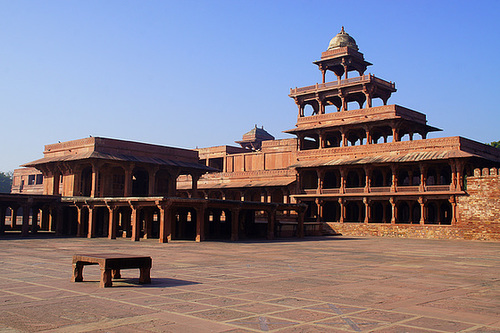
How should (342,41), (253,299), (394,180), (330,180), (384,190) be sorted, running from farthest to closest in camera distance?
1. (342,41)
2. (330,180)
3. (384,190)
4. (394,180)
5. (253,299)

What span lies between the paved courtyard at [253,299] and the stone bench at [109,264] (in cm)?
26

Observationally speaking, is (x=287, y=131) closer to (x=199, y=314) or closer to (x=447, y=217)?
(x=447, y=217)

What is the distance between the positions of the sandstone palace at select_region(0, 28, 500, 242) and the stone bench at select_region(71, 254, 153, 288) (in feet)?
59.4

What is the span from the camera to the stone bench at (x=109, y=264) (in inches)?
459

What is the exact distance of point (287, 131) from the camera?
58.6 metres

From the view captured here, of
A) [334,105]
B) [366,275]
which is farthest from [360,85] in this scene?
[366,275]

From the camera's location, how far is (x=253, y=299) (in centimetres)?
1048

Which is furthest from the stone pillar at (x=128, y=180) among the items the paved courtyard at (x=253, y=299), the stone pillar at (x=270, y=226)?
the paved courtyard at (x=253, y=299)

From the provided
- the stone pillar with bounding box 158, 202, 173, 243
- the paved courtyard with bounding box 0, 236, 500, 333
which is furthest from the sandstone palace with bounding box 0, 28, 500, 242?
the paved courtyard with bounding box 0, 236, 500, 333

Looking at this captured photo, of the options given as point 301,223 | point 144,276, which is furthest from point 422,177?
point 144,276

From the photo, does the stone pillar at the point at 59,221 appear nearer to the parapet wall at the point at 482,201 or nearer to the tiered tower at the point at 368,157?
the tiered tower at the point at 368,157

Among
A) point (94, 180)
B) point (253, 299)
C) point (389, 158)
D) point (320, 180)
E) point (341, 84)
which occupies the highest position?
point (341, 84)

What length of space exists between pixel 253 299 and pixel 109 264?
3510 mm

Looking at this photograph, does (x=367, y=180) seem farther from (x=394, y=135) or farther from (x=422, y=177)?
(x=422, y=177)
